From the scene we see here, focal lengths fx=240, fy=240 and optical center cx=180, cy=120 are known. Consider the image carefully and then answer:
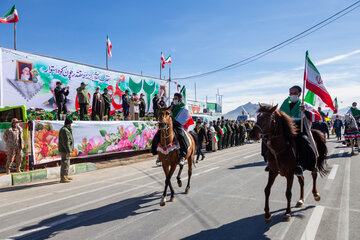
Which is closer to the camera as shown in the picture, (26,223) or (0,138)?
(26,223)

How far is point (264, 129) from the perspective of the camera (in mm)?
4426

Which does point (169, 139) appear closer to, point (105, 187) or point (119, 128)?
point (105, 187)

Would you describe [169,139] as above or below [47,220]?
above

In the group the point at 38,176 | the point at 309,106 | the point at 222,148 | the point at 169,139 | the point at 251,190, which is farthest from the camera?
the point at 222,148

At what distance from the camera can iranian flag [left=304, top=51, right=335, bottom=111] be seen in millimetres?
5746

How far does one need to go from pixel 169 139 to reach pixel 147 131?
10.3 meters

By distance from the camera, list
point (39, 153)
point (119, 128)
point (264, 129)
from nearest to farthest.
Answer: point (264, 129)
point (39, 153)
point (119, 128)

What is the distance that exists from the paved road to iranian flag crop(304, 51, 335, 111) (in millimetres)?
2425

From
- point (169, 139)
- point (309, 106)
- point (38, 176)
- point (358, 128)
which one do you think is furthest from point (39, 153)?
point (358, 128)

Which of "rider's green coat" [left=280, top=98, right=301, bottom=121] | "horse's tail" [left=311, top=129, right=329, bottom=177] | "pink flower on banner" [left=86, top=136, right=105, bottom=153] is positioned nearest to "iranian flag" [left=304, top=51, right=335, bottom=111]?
"rider's green coat" [left=280, top=98, right=301, bottom=121]

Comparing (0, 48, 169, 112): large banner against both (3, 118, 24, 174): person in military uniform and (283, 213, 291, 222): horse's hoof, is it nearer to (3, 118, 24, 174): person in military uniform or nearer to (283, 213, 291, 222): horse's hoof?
(3, 118, 24, 174): person in military uniform

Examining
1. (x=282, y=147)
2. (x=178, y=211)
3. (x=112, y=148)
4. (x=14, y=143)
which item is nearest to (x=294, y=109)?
(x=282, y=147)

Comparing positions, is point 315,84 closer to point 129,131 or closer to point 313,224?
point 313,224

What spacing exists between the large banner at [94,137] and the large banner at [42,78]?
A: 146 inches
